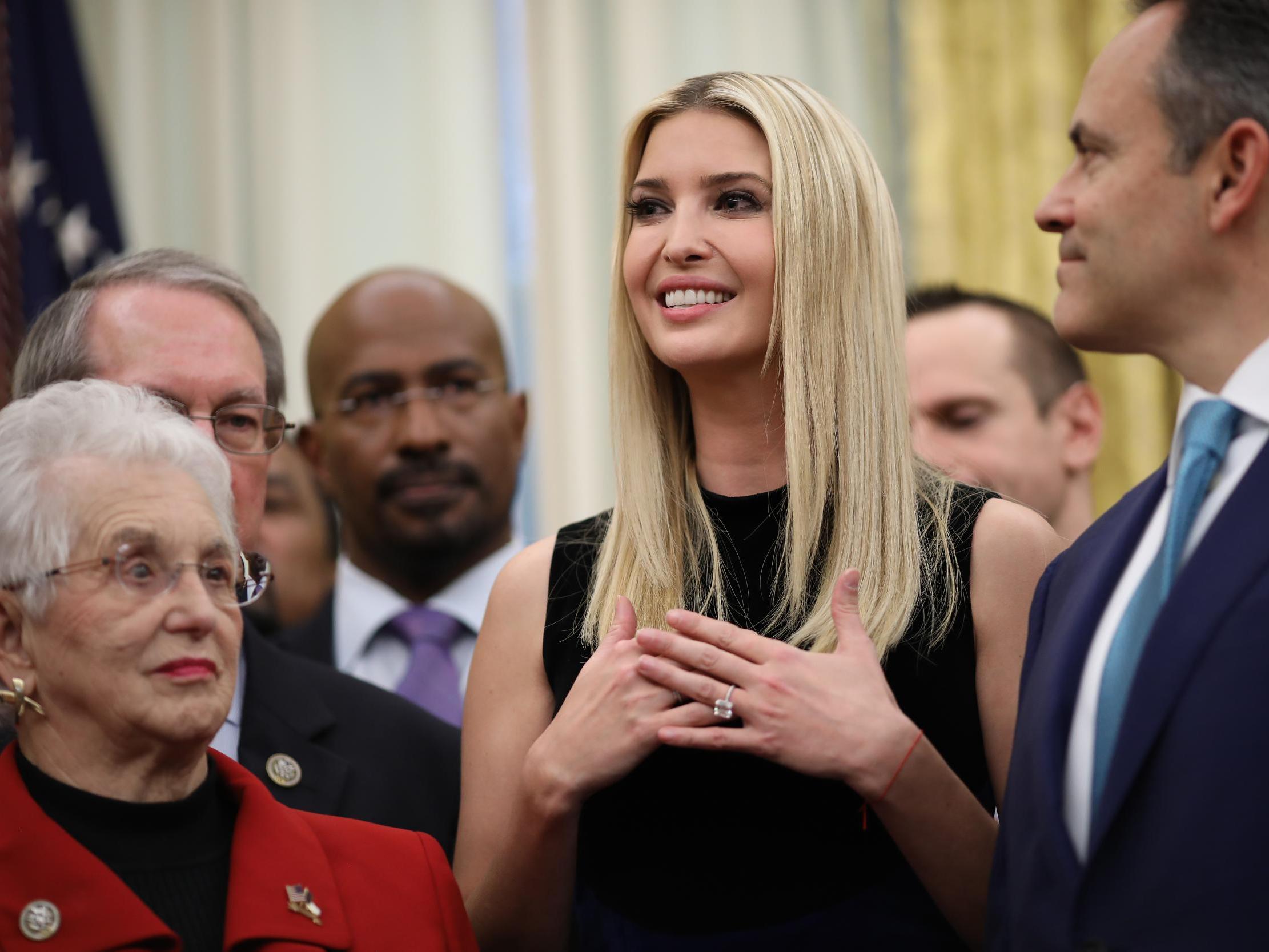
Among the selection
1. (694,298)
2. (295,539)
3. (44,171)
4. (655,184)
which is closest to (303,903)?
(694,298)

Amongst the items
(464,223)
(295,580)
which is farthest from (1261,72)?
(464,223)

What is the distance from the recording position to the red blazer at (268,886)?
167cm

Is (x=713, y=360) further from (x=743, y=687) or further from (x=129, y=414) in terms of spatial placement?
(x=129, y=414)

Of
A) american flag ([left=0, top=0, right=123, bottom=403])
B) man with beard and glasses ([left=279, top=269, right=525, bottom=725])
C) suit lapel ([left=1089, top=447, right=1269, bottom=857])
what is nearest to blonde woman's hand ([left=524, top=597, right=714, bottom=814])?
suit lapel ([left=1089, top=447, right=1269, bottom=857])

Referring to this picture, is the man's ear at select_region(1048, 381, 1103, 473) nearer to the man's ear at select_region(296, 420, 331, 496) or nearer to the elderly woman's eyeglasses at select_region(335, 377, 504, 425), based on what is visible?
the elderly woman's eyeglasses at select_region(335, 377, 504, 425)

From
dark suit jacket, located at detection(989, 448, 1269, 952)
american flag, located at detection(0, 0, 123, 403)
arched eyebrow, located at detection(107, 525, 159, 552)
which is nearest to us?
dark suit jacket, located at detection(989, 448, 1269, 952)

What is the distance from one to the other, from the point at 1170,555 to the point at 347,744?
136 cm

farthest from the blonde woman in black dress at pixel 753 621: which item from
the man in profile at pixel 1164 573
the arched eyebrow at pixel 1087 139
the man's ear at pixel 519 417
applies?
the man's ear at pixel 519 417

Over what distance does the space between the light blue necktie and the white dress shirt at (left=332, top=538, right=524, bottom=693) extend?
6.47 ft

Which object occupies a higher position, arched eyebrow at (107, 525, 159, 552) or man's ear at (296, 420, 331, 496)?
arched eyebrow at (107, 525, 159, 552)

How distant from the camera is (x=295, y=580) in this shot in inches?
180

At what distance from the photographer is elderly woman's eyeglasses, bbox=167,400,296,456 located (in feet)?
8.03

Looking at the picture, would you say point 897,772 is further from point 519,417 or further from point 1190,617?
point 519,417

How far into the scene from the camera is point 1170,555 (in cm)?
168
